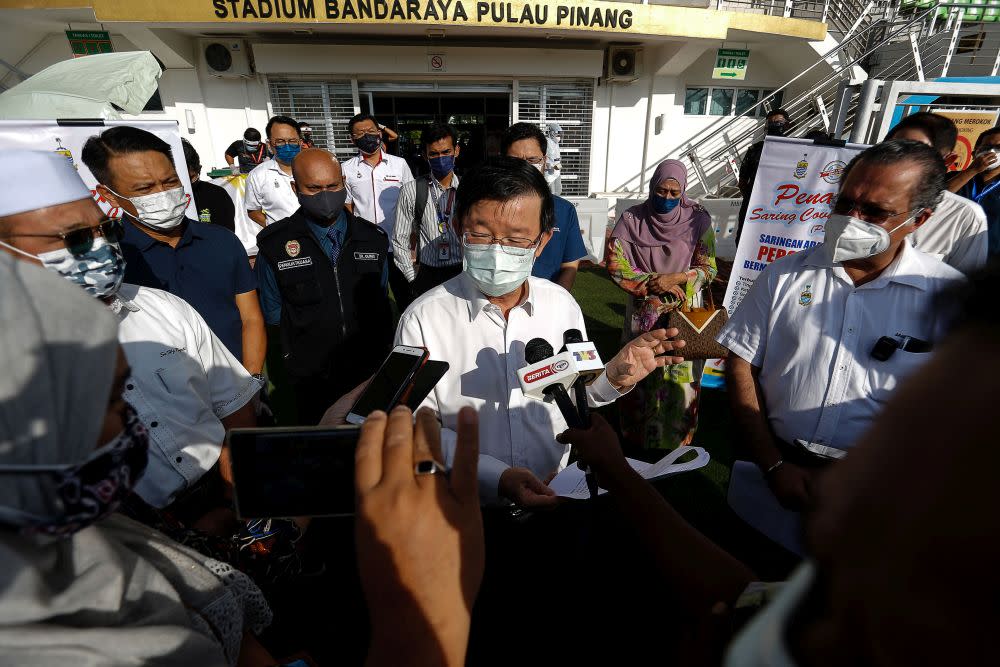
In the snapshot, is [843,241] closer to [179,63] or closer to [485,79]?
[485,79]

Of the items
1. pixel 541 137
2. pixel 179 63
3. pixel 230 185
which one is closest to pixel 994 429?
pixel 541 137

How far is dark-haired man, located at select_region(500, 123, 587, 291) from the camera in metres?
3.46

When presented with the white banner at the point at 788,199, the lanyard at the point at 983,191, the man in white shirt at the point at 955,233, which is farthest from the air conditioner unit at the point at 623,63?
the man in white shirt at the point at 955,233

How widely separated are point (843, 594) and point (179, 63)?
563 inches

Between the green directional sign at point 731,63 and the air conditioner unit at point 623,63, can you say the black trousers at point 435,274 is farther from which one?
the green directional sign at point 731,63

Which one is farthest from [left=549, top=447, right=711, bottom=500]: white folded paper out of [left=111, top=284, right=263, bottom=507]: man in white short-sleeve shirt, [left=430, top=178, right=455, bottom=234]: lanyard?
[left=430, top=178, right=455, bottom=234]: lanyard

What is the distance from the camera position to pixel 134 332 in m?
1.62

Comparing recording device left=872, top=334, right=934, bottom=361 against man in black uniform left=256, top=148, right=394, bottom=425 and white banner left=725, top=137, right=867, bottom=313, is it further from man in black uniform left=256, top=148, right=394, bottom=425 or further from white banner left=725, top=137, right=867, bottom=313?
man in black uniform left=256, top=148, right=394, bottom=425

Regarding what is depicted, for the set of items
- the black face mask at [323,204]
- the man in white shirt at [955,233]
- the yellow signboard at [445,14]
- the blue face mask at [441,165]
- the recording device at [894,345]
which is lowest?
the recording device at [894,345]

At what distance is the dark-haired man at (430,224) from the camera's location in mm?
3873

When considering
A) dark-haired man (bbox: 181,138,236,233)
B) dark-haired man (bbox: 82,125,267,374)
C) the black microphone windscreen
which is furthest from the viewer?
dark-haired man (bbox: 181,138,236,233)

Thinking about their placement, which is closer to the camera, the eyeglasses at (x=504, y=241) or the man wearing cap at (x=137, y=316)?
the man wearing cap at (x=137, y=316)

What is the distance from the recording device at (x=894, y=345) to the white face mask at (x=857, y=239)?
1.17 ft

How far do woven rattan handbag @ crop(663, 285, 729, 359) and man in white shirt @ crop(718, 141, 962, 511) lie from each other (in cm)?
72
